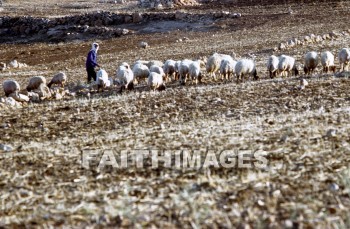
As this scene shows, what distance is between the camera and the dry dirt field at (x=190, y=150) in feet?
20.4

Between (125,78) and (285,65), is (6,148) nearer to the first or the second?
(125,78)

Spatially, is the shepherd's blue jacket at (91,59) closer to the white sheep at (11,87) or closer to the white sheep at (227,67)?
the white sheep at (11,87)

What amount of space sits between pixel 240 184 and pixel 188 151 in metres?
1.80

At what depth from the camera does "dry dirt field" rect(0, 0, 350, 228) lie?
20.4 ft

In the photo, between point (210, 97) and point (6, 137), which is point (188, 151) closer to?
point (6, 137)

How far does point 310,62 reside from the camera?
1648cm

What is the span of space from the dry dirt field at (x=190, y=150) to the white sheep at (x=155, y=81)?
0.23 m

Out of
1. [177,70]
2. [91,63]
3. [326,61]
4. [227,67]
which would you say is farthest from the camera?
[91,63]

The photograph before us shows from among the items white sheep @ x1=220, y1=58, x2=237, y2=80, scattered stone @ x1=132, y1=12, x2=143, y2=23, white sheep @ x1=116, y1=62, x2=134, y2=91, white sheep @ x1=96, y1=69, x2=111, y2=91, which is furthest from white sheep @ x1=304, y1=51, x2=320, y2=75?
scattered stone @ x1=132, y1=12, x2=143, y2=23

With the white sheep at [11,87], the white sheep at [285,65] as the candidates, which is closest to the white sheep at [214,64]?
the white sheep at [285,65]

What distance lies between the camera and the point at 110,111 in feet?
42.0

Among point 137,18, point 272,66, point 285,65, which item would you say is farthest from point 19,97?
point 137,18

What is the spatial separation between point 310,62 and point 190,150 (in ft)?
29.2

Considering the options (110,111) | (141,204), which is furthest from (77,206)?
(110,111)
